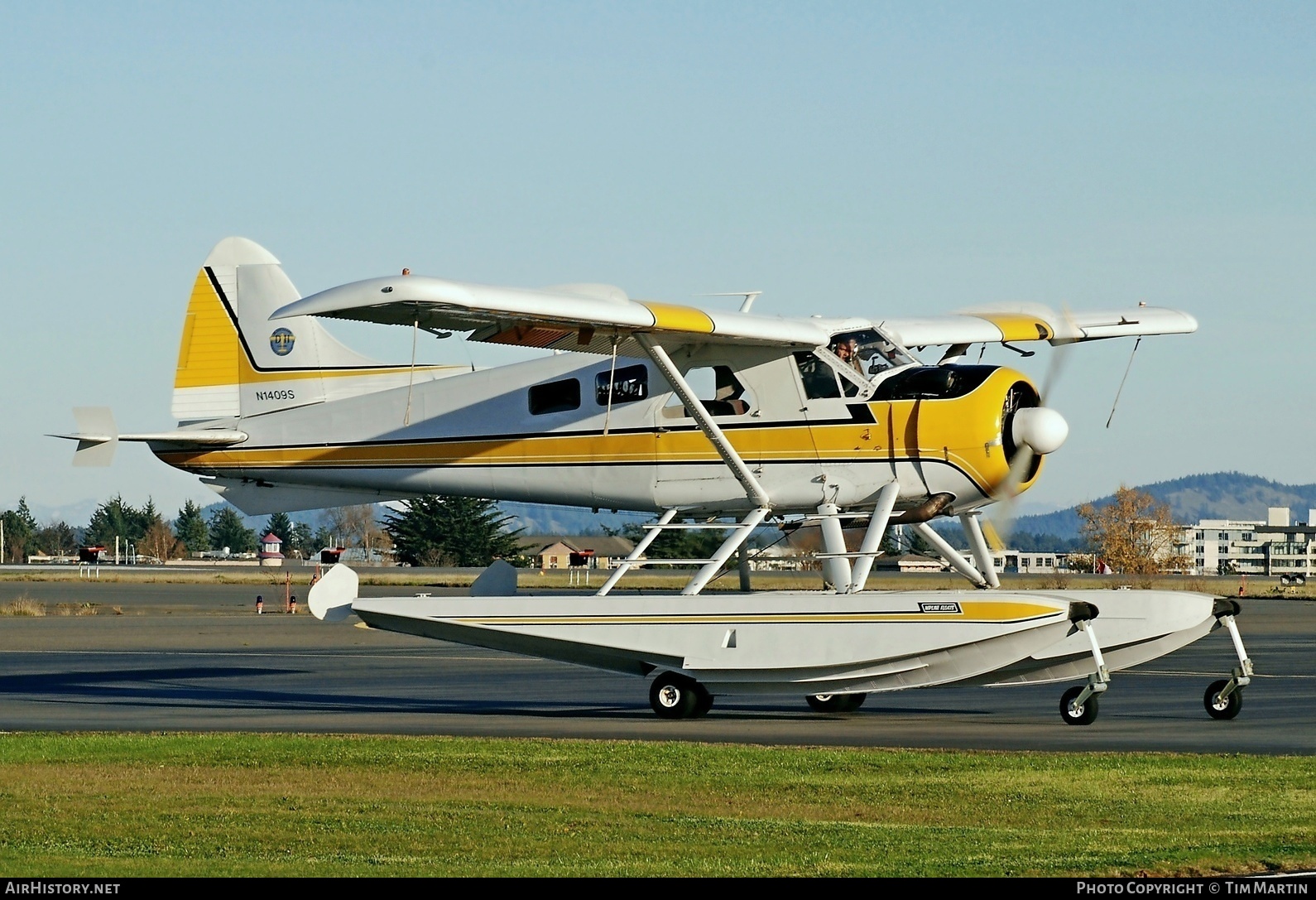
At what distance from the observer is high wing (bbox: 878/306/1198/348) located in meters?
18.8

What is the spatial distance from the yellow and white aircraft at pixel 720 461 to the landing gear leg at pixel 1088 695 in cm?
3

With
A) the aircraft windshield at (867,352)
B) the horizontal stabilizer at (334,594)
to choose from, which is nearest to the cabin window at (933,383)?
the aircraft windshield at (867,352)

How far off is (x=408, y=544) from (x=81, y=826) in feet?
273

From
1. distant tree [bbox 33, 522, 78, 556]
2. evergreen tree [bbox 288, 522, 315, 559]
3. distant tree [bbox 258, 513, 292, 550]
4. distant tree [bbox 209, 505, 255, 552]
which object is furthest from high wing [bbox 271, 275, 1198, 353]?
distant tree [bbox 33, 522, 78, 556]

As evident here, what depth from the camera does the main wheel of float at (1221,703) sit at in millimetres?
15586

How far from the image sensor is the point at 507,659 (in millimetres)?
26406

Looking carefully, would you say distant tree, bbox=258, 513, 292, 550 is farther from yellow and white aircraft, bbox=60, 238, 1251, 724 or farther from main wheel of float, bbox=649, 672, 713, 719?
main wheel of float, bbox=649, 672, 713, 719

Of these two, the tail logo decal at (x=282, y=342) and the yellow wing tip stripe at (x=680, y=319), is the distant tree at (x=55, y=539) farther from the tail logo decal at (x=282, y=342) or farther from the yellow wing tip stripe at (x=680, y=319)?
the yellow wing tip stripe at (x=680, y=319)

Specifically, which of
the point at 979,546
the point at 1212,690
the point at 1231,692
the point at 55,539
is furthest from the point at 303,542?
the point at 1231,692

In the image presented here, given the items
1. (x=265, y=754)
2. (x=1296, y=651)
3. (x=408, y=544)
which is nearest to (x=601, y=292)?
(x=265, y=754)

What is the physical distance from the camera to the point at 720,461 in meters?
17.3

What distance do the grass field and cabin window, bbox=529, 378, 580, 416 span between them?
547 cm
